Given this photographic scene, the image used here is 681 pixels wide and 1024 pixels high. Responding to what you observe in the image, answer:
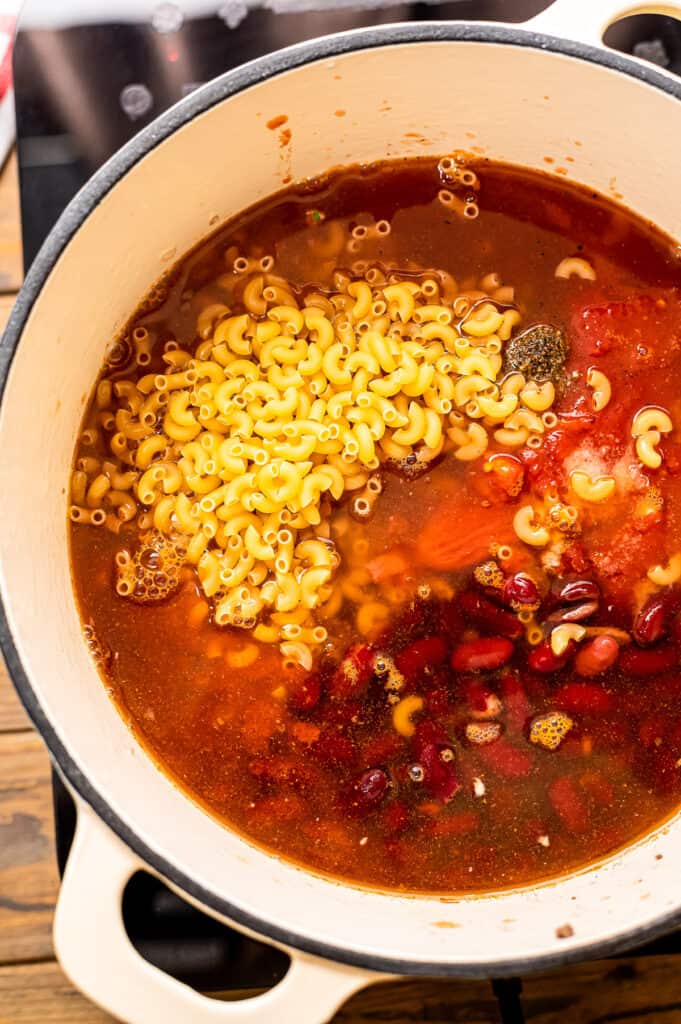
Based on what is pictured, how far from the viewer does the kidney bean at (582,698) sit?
5.99 feet

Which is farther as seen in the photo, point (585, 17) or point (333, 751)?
point (333, 751)

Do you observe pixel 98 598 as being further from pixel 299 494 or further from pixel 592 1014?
pixel 592 1014

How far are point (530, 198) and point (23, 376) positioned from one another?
102 centimetres

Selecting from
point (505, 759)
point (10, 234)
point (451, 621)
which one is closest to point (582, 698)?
point (505, 759)

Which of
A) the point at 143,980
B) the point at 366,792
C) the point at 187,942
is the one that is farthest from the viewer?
the point at 366,792

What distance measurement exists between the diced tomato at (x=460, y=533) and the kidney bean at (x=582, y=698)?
0.30m

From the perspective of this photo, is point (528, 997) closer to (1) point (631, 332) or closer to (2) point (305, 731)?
(2) point (305, 731)

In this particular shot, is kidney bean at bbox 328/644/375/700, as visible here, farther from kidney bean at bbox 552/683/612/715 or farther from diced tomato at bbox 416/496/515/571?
kidney bean at bbox 552/683/612/715

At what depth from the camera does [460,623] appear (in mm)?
1848

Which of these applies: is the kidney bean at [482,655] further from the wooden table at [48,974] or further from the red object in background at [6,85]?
the red object in background at [6,85]

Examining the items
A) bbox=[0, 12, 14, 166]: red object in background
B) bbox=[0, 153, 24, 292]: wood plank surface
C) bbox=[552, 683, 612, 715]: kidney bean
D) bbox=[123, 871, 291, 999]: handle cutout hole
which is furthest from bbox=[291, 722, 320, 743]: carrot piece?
bbox=[0, 12, 14, 166]: red object in background

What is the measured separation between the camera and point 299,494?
1788 mm

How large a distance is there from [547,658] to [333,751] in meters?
0.45

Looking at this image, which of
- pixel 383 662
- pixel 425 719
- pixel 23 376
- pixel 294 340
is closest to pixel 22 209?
pixel 23 376
